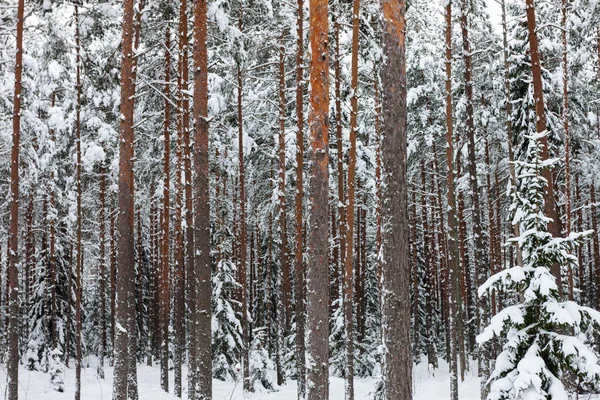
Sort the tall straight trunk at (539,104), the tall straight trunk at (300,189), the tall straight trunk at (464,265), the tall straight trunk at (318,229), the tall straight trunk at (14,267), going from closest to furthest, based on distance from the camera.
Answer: the tall straight trunk at (318,229) → the tall straight trunk at (14,267) → the tall straight trunk at (539,104) → the tall straight trunk at (300,189) → the tall straight trunk at (464,265)

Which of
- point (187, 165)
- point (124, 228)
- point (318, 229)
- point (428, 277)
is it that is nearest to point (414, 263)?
point (428, 277)

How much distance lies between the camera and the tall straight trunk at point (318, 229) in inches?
405

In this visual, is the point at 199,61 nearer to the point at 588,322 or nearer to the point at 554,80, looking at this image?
the point at 588,322

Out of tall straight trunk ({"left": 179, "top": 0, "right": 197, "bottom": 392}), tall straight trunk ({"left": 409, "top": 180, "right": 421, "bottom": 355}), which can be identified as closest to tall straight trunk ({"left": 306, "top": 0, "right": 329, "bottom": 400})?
tall straight trunk ({"left": 179, "top": 0, "right": 197, "bottom": 392})

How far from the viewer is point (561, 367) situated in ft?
25.3

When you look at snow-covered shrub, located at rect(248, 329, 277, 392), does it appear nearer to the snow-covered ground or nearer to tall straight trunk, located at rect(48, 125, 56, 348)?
the snow-covered ground

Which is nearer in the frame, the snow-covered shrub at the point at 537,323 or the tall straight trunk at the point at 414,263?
the snow-covered shrub at the point at 537,323

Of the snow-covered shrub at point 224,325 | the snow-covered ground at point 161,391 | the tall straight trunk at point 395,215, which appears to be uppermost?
the tall straight trunk at point 395,215

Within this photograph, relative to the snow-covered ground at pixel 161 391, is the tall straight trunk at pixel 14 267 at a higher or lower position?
higher

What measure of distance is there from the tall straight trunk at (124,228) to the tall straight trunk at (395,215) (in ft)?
20.6

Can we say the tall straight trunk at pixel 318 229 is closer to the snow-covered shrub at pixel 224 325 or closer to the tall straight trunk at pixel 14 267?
the tall straight trunk at pixel 14 267

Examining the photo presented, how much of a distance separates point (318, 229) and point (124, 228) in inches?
172

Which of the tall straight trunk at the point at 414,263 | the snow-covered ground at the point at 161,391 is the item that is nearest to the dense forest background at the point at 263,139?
the tall straight trunk at the point at 414,263

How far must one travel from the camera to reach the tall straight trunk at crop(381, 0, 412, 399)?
759 centimetres
